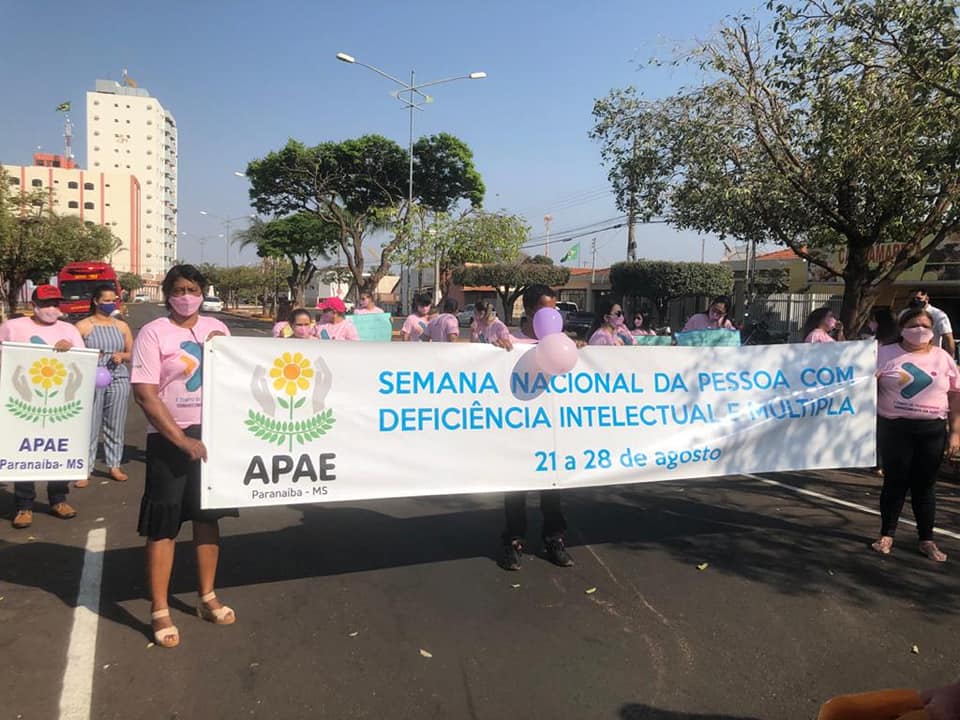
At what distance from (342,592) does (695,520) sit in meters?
2.91

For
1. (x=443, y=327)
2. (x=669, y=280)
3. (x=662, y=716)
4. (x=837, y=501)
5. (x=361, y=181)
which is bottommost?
(x=662, y=716)

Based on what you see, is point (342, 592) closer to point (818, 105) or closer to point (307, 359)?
point (307, 359)

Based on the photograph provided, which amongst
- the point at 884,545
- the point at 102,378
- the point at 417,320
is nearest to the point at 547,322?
the point at 884,545

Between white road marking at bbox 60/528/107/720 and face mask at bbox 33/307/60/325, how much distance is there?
1.82 m

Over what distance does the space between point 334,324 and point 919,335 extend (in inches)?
213

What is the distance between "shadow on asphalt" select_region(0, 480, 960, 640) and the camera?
4.18 metres

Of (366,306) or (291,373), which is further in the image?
(366,306)

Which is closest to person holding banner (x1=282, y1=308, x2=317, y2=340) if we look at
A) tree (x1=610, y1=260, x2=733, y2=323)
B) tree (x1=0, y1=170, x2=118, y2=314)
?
tree (x1=0, y1=170, x2=118, y2=314)

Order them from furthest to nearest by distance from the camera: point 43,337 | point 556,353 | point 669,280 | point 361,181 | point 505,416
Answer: point 669,280
point 361,181
point 43,337
point 505,416
point 556,353

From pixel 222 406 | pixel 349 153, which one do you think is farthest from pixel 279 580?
pixel 349 153

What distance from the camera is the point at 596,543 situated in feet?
16.3

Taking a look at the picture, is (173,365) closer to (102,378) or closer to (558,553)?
(558,553)

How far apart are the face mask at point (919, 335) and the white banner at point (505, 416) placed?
Answer: 0.46 metres

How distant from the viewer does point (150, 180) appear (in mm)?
117875
